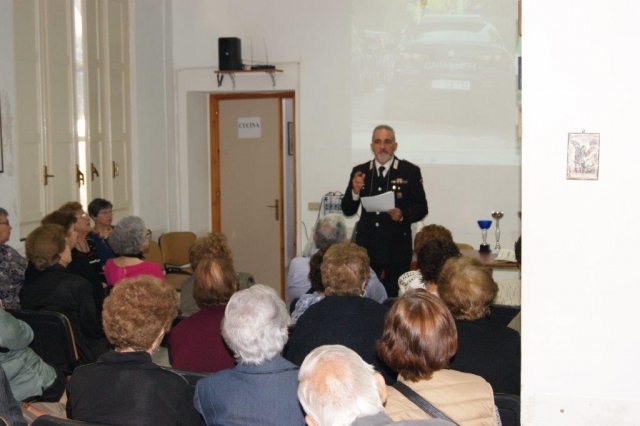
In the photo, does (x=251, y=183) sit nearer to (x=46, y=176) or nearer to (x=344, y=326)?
(x=46, y=176)

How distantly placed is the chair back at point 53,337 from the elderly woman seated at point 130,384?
131cm

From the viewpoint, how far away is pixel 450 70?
7.30 m

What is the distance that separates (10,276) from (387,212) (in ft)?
8.39

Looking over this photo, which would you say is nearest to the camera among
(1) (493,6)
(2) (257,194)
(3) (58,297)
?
(3) (58,297)

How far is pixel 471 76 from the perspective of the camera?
23.8 feet

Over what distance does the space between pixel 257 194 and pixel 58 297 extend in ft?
14.2

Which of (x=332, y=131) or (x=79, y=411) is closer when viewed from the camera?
(x=79, y=411)

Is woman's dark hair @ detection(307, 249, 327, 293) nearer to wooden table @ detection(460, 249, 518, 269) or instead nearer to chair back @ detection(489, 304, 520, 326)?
chair back @ detection(489, 304, 520, 326)

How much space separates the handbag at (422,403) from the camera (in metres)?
2.26

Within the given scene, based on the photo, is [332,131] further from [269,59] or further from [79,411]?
[79,411]

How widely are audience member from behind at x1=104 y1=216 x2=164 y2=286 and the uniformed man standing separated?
1.63 m

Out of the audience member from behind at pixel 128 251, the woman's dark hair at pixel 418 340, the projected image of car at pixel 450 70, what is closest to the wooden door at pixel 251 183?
the projected image of car at pixel 450 70
